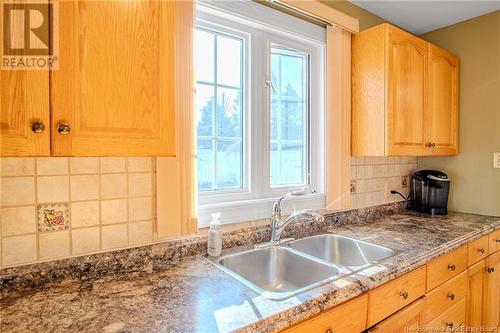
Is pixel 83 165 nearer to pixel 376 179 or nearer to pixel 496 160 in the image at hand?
pixel 376 179

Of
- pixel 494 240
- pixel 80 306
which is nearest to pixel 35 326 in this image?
pixel 80 306

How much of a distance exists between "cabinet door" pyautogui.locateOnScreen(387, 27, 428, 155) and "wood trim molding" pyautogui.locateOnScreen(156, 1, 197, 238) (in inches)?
46.3

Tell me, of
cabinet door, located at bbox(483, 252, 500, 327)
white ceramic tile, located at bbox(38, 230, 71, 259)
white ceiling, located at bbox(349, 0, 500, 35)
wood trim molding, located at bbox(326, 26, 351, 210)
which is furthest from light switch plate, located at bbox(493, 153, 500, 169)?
white ceramic tile, located at bbox(38, 230, 71, 259)

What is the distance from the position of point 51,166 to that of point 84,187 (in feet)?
0.41

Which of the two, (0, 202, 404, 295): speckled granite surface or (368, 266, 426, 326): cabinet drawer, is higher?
(0, 202, 404, 295): speckled granite surface

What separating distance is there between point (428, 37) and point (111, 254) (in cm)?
277

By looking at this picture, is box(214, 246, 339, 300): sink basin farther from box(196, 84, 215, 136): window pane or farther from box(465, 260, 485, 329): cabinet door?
box(465, 260, 485, 329): cabinet door

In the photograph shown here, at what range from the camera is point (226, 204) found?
1.45 metres

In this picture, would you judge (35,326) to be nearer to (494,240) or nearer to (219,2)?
(219,2)

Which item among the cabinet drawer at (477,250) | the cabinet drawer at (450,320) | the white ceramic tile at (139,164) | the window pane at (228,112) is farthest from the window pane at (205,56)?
the cabinet drawer at (477,250)

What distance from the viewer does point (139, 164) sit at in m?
1.19

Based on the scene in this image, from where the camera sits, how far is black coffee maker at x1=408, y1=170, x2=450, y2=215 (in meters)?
2.16

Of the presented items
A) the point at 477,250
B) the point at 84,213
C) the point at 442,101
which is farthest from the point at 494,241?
the point at 84,213

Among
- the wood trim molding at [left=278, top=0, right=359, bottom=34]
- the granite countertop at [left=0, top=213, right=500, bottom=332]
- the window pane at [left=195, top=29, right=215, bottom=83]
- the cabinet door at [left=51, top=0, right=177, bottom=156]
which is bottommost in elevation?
the granite countertop at [left=0, top=213, right=500, bottom=332]
